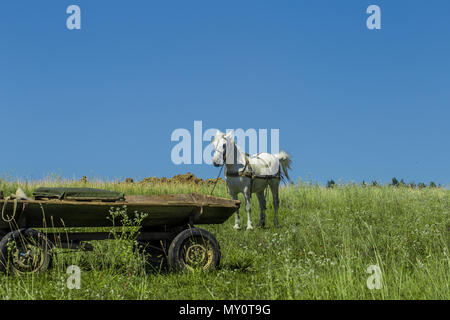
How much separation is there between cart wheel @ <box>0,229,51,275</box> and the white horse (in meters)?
7.54

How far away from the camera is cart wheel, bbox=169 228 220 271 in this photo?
280 inches

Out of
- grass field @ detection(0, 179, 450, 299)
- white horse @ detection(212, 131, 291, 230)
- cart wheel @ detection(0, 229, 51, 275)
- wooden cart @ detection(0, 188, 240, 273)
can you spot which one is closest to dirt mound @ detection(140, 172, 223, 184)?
white horse @ detection(212, 131, 291, 230)

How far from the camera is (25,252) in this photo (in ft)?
21.1

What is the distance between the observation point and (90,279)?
6594 millimetres

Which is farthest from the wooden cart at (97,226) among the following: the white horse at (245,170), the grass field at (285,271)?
the white horse at (245,170)

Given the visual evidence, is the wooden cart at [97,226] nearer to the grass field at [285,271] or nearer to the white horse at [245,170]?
the grass field at [285,271]

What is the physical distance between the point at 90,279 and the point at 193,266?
5.18ft

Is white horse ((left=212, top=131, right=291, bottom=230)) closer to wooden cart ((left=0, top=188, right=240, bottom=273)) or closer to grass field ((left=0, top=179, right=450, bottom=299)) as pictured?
grass field ((left=0, top=179, right=450, bottom=299))

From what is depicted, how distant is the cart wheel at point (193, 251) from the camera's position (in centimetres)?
712

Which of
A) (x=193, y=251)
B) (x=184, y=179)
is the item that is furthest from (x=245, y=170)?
(x=184, y=179)

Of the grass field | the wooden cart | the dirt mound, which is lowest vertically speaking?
the grass field

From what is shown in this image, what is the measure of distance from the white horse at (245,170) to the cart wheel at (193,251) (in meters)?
6.37
